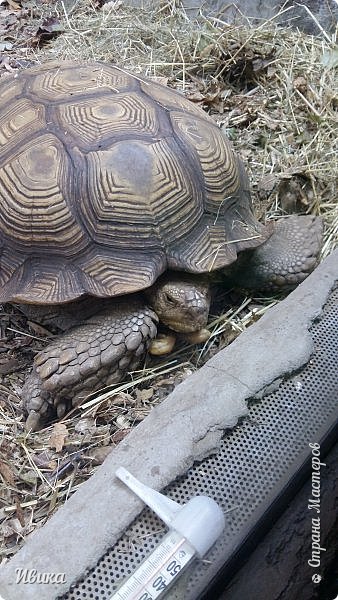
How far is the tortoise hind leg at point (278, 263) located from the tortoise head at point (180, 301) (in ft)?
0.85

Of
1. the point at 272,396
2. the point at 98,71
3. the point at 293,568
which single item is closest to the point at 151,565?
the point at 293,568

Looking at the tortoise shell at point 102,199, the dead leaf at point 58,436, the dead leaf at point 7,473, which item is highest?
the tortoise shell at point 102,199

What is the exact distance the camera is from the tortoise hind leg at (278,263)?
2.76 m

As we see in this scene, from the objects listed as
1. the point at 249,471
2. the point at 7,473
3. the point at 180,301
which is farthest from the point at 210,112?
the point at 249,471

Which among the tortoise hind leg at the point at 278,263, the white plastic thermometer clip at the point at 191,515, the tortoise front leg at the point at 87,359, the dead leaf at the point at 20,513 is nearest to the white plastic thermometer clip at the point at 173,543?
the white plastic thermometer clip at the point at 191,515

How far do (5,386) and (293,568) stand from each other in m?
1.46

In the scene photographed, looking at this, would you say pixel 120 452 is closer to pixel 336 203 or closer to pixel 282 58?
pixel 336 203

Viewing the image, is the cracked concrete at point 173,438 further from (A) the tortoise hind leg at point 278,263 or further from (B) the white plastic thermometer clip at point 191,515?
(A) the tortoise hind leg at point 278,263

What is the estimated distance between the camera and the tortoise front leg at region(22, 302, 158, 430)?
7.76 feet

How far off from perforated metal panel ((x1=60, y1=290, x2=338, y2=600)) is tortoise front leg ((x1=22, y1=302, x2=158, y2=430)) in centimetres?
67

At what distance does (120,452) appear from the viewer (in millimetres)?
1795

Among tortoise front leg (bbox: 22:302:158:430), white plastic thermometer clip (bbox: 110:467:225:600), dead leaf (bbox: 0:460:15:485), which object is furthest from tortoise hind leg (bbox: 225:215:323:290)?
white plastic thermometer clip (bbox: 110:467:225:600)

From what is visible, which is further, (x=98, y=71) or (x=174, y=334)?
(x=98, y=71)

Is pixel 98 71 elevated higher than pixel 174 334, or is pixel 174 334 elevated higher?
pixel 98 71
